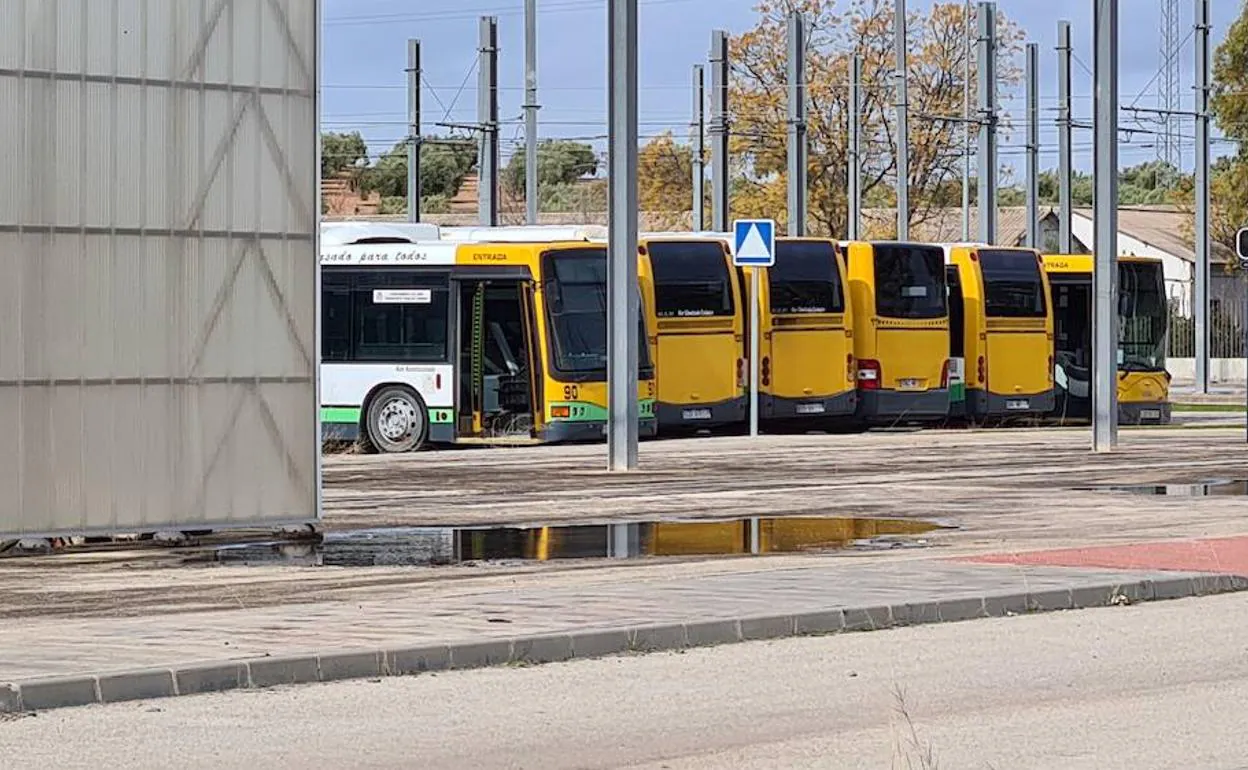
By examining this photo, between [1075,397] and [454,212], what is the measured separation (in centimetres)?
7136

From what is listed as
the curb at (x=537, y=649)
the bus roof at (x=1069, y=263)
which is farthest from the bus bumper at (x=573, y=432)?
the curb at (x=537, y=649)

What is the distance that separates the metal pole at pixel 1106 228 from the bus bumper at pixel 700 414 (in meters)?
7.65

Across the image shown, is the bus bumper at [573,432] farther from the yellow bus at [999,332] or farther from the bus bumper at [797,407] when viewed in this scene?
the yellow bus at [999,332]

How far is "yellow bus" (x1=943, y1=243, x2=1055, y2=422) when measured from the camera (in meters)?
42.9

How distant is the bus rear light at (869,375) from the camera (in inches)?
1618

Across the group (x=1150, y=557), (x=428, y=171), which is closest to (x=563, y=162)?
(x=428, y=171)

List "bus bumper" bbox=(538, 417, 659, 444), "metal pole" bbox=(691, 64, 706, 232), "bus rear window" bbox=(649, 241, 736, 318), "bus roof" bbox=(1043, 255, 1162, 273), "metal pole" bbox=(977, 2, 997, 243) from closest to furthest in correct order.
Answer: "bus bumper" bbox=(538, 417, 659, 444) → "bus rear window" bbox=(649, 241, 736, 318) → "bus roof" bbox=(1043, 255, 1162, 273) → "metal pole" bbox=(977, 2, 997, 243) → "metal pole" bbox=(691, 64, 706, 232)

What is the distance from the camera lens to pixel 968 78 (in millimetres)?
64812

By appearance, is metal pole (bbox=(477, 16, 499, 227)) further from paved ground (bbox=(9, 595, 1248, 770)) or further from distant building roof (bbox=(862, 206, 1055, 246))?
paved ground (bbox=(9, 595, 1248, 770))

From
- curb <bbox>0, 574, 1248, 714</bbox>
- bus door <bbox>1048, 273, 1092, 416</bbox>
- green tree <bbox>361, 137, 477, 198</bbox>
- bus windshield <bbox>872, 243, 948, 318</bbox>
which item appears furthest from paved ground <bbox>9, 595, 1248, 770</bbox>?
green tree <bbox>361, 137, 477, 198</bbox>

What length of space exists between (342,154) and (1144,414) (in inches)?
3070

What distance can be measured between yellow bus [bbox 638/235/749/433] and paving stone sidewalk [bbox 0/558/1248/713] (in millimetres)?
21518

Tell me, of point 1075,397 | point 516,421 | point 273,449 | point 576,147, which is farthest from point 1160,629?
point 576,147

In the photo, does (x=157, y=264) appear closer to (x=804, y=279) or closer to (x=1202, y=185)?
(x=804, y=279)
